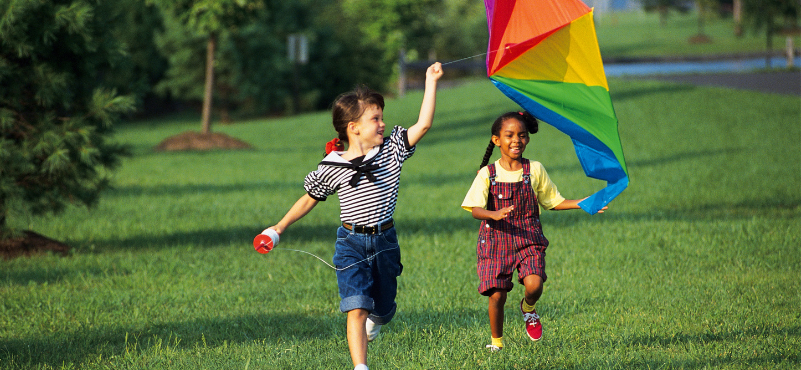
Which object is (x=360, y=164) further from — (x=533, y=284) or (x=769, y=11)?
(x=769, y=11)

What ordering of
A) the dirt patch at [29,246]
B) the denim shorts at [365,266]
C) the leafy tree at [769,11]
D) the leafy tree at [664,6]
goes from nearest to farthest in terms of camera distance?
the denim shorts at [365,266] → the dirt patch at [29,246] → the leafy tree at [769,11] → the leafy tree at [664,6]

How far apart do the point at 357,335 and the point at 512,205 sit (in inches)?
49.1

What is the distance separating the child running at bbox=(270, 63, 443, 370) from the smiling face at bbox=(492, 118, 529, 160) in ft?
1.72

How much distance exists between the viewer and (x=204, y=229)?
10719 millimetres

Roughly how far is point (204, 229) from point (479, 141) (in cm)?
1393

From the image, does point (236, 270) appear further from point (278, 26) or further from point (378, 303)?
point (278, 26)

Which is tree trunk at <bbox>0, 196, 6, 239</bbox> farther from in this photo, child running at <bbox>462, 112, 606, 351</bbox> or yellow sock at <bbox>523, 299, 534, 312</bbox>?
yellow sock at <bbox>523, 299, 534, 312</bbox>

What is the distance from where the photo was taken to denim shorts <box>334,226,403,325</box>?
15.2 ft

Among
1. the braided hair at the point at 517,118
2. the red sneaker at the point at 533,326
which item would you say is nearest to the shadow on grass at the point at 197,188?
the red sneaker at the point at 533,326

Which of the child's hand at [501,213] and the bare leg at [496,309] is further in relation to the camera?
the bare leg at [496,309]

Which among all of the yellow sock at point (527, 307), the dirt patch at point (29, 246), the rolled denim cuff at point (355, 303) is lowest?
the dirt patch at point (29, 246)

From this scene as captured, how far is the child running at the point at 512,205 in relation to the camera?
4934mm

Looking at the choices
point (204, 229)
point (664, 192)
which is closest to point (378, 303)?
point (204, 229)

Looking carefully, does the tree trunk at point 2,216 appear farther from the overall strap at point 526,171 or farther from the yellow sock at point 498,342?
the overall strap at point 526,171
